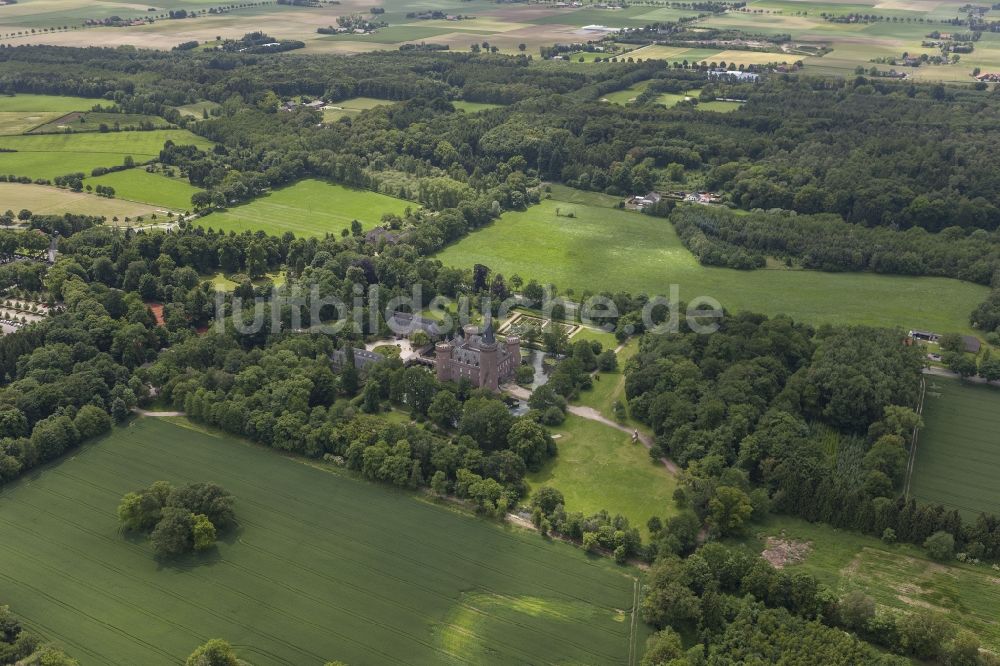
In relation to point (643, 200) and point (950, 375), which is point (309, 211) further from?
point (950, 375)

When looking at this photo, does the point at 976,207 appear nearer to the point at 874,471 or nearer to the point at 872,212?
the point at 872,212

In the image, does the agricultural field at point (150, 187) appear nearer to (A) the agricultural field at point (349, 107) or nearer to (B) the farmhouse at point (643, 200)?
(A) the agricultural field at point (349, 107)

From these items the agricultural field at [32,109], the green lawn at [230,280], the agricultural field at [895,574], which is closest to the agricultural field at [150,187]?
the green lawn at [230,280]

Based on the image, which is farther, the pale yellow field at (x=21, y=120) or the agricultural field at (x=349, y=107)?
the agricultural field at (x=349, y=107)

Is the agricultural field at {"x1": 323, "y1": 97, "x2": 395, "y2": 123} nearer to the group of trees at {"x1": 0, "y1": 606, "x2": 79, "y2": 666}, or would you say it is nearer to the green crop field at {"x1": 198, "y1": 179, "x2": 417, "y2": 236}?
the green crop field at {"x1": 198, "y1": 179, "x2": 417, "y2": 236}

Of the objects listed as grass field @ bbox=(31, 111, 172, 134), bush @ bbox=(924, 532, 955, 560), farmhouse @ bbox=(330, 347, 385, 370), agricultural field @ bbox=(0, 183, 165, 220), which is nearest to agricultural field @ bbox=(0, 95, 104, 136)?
grass field @ bbox=(31, 111, 172, 134)

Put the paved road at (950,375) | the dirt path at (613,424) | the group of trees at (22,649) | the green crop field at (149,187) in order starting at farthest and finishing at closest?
the green crop field at (149,187)
the paved road at (950,375)
the dirt path at (613,424)
the group of trees at (22,649)

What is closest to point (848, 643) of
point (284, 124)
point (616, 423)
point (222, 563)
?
point (616, 423)
